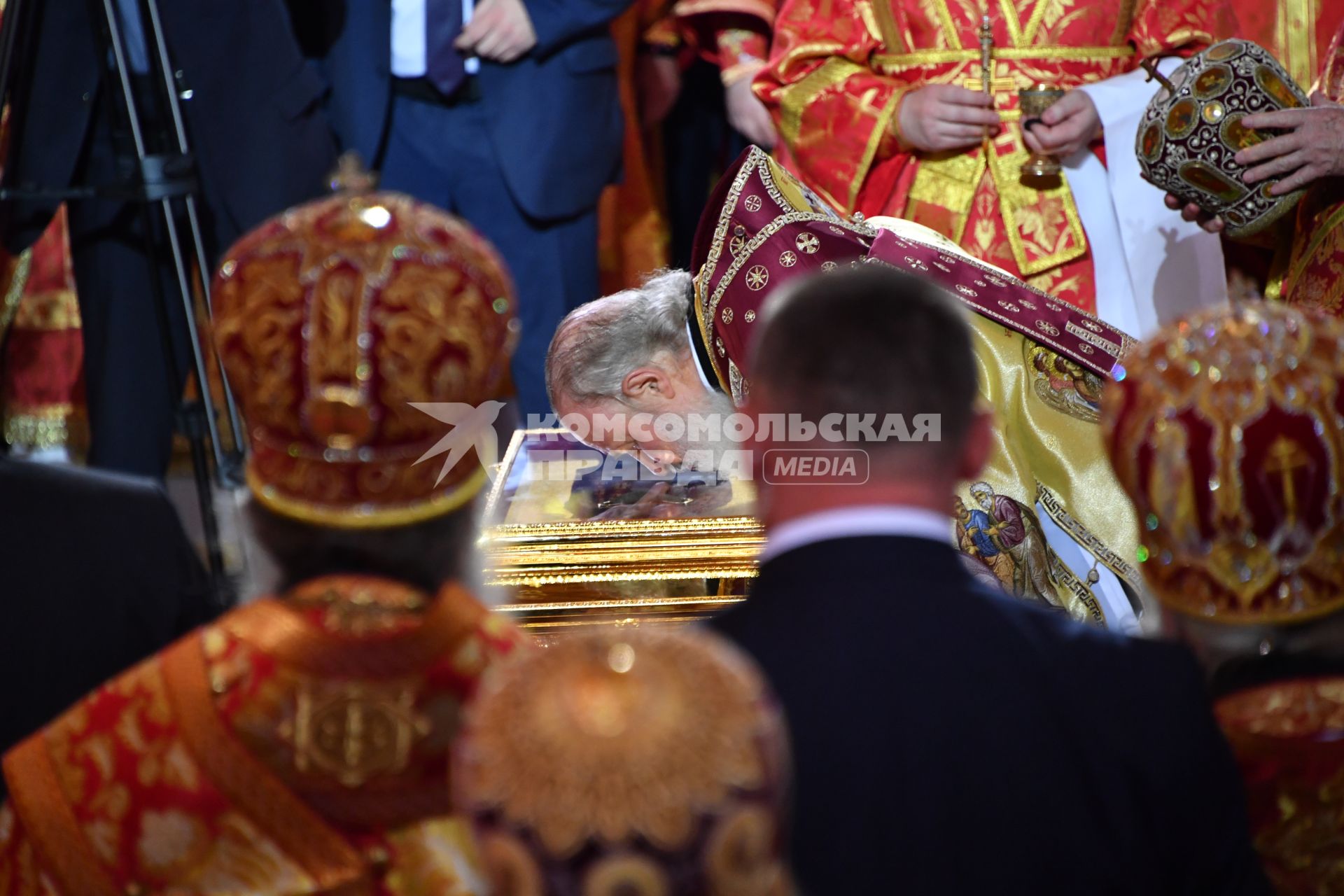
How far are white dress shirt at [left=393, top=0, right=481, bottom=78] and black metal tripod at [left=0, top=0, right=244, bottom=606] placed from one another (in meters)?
1.08

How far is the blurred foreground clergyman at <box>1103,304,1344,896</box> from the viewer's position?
1.55 m

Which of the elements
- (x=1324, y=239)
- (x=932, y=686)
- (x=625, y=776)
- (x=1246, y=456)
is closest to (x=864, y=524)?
(x=932, y=686)

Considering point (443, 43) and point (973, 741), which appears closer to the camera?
point (973, 741)

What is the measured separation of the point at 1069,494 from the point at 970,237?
1564 millimetres

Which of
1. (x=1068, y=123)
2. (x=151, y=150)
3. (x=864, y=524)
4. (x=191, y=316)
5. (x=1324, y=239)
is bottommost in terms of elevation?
(x=1324, y=239)

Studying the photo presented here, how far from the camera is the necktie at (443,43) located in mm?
4605

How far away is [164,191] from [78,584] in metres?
1.77

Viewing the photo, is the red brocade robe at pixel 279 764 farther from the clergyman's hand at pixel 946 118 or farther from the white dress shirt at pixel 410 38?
the white dress shirt at pixel 410 38

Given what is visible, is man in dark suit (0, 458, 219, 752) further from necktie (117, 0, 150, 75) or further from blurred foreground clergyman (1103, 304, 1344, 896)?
necktie (117, 0, 150, 75)

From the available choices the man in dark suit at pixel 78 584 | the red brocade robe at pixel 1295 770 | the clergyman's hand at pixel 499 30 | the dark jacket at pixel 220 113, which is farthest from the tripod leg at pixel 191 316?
the red brocade robe at pixel 1295 770

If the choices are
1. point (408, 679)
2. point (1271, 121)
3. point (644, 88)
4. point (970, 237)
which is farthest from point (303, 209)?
point (644, 88)

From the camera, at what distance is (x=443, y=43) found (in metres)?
4.64

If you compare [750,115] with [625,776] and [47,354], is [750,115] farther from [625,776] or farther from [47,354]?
[625,776]

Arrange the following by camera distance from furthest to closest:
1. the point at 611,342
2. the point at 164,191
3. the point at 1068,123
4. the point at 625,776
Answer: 1. the point at 1068,123
2. the point at 164,191
3. the point at 611,342
4. the point at 625,776
